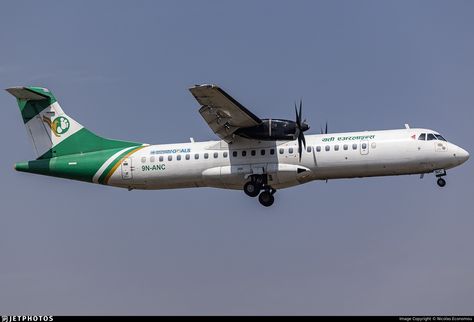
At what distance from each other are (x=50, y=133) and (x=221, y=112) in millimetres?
8056

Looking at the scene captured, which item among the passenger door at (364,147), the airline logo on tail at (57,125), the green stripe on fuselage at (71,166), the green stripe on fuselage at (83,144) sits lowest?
the passenger door at (364,147)

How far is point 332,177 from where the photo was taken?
32938mm

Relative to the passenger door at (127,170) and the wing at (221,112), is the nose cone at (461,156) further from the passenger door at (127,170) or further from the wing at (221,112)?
the passenger door at (127,170)

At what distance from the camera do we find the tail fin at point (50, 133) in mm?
35781

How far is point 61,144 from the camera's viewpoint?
118ft

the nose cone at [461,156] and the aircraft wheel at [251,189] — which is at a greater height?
the nose cone at [461,156]

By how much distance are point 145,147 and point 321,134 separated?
7.21 metres

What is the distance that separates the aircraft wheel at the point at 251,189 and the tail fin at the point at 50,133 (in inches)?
205

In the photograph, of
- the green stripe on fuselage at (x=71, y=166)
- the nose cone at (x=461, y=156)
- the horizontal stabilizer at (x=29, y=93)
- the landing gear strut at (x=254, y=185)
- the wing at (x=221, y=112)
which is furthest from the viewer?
the horizontal stabilizer at (x=29, y=93)

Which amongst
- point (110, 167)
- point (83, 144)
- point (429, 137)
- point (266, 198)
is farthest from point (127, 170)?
point (429, 137)

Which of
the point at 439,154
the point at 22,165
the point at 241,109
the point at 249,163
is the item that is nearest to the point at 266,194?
the point at 249,163

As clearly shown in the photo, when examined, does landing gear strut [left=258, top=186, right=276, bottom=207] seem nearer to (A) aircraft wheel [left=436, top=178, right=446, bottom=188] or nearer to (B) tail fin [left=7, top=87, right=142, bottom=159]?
(B) tail fin [left=7, top=87, right=142, bottom=159]

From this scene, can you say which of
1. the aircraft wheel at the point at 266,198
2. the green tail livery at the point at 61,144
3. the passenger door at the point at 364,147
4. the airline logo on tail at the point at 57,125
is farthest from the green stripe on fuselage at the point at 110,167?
the passenger door at the point at 364,147

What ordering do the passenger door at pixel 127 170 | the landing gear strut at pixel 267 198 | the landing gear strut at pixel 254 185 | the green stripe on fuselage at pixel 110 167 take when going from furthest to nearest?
1. the green stripe on fuselage at pixel 110 167
2. the passenger door at pixel 127 170
3. the landing gear strut at pixel 267 198
4. the landing gear strut at pixel 254 185
